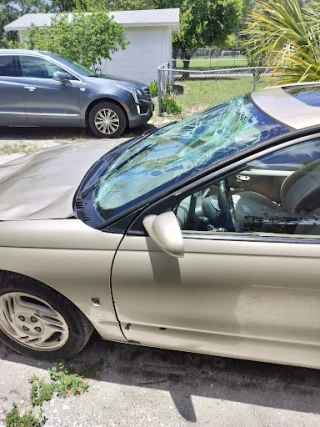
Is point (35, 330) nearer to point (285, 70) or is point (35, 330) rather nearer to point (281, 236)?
point (281, 236)

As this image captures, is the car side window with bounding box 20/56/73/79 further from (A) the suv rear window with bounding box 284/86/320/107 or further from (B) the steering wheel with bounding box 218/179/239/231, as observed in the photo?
(B) the steering wheel with bounding box 218/179/239/231

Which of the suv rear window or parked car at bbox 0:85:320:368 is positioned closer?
parked car at bbox 0:85:320:368

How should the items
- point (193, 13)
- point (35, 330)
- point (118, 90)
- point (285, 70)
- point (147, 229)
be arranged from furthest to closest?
point (193, 13) → point (118, 90) → point (285, 70) → point (35, 330) → point (147, 229)

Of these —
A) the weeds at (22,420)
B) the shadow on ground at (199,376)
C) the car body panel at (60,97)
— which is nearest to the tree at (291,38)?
the car body panel at (60,97)

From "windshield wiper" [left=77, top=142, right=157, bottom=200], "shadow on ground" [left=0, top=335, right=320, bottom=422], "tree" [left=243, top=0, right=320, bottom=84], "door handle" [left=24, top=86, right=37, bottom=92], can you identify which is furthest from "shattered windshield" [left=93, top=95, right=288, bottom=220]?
"door handle" [left=24, top=86, right=37, bottom=92]

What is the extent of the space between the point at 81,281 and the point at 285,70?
4.04 m

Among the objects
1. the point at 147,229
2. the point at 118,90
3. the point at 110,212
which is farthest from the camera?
the point at 118,90

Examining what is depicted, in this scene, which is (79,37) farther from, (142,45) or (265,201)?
(265,201)

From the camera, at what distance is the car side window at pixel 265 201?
5.15 feet

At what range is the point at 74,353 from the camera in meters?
2.05

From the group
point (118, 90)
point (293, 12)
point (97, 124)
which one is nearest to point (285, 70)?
point (293, 12)

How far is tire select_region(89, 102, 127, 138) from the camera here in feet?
21.8

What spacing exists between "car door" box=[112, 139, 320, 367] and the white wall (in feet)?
45.7

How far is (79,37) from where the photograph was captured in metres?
8.87
